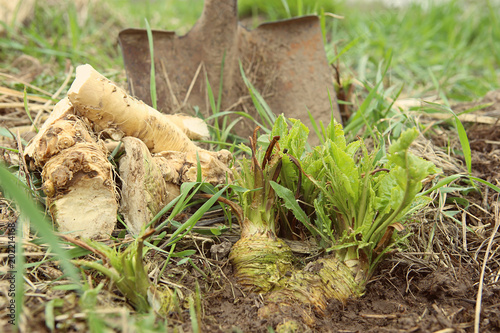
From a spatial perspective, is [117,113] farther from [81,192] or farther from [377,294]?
[377,294]

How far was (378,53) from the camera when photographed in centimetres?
331

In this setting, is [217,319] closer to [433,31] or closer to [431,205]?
[431,205]

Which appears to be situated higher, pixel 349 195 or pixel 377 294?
pixel 349 195

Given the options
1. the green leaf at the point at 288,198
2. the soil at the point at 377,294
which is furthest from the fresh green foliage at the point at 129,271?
the green leaf at the point at 288,198

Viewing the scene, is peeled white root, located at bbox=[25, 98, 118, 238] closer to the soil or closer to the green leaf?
the soil

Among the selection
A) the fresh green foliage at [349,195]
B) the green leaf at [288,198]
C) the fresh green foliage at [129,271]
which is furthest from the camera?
the green leaf at [288,198]

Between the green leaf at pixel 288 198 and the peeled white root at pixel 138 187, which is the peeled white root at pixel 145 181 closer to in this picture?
the peeled white root at pixel 138 187

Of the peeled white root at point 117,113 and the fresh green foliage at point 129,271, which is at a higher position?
the peeled white root at point 117,113

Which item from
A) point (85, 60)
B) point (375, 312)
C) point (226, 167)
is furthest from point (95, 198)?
point (85, 60)

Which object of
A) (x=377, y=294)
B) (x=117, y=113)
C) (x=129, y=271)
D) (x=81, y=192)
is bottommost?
(x=377, y=294)

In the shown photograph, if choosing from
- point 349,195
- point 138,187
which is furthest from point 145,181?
point 349,195

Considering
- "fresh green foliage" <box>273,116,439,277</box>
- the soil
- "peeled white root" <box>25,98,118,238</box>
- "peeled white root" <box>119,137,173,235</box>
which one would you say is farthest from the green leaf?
"peeled white root" <box>25,98,118,238</box>

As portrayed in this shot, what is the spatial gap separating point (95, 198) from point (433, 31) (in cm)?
375

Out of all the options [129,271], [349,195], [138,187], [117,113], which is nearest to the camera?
[129,271]
